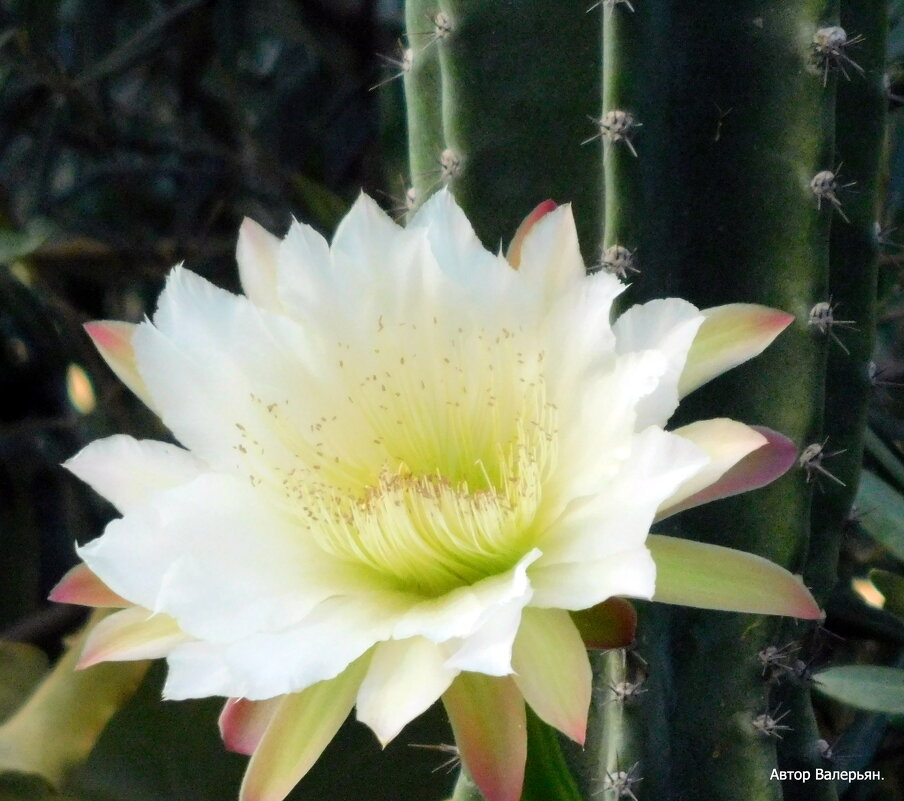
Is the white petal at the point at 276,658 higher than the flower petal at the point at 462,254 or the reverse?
the reverse

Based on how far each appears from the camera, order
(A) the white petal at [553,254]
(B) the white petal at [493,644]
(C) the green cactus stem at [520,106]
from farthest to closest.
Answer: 1. (C) the green cactus stem at [520,106]
2. (A) the white petal at [553,254]
3. (B) the white petal at [493,644]

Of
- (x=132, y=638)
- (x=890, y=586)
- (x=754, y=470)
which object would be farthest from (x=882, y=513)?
(x=132, y=638)

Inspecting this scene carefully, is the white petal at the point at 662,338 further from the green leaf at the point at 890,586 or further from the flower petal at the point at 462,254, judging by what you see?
the green leaf at the point at 890,586

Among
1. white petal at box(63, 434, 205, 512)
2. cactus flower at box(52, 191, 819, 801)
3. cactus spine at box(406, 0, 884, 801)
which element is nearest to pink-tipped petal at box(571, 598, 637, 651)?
cactus flower at box(52, 191, 819, 801)

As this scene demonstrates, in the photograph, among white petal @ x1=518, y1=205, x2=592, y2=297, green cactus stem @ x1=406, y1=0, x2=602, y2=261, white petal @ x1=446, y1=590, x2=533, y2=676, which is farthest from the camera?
green cactus stem @ x1=406, y1=0, x2=602, y2=261

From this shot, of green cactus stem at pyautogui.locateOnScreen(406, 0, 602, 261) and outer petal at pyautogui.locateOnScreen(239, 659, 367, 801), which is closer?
outer petal at pyautogui.locateOnScreen(239, 659, 367, 801)

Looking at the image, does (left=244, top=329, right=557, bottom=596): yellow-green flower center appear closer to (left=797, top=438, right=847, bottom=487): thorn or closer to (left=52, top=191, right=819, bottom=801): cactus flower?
(left=52, top=191, right=819, bottom=801): cactus flower

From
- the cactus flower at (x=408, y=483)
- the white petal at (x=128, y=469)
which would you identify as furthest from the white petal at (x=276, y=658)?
the white petal at (x=128, y=469)
